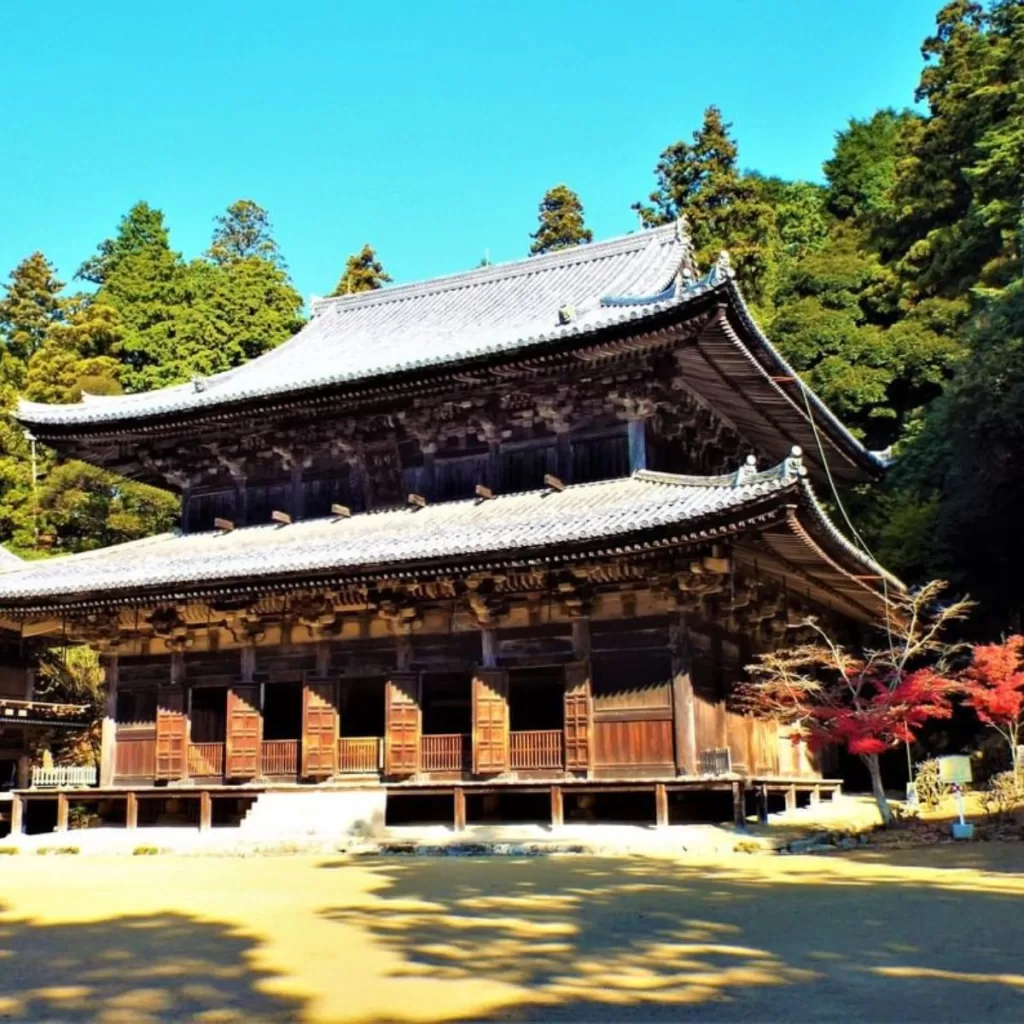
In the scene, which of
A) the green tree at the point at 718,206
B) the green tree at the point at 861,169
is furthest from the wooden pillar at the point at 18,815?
the green tree at the point at 861,169

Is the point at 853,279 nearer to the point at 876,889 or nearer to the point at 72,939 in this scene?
the point at 876,889

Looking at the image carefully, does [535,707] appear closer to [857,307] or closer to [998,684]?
[998,684]

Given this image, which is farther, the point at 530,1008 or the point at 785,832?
the point at 785,832

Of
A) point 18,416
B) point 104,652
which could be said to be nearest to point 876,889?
point 104,652

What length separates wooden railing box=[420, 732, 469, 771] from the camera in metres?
21.2

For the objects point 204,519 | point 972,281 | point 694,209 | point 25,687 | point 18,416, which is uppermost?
point 694,209

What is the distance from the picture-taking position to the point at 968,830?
57.2 ft

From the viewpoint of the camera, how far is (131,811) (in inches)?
902

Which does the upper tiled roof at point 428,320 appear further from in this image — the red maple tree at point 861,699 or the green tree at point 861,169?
the green tree at point 861,169

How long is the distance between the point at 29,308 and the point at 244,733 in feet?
161

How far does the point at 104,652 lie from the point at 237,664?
3.37 metres

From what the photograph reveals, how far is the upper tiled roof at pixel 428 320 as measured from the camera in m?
25.2

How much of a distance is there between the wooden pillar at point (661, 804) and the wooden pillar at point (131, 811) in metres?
10.8

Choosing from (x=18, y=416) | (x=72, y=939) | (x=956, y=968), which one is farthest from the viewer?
(x=18, y=416)
